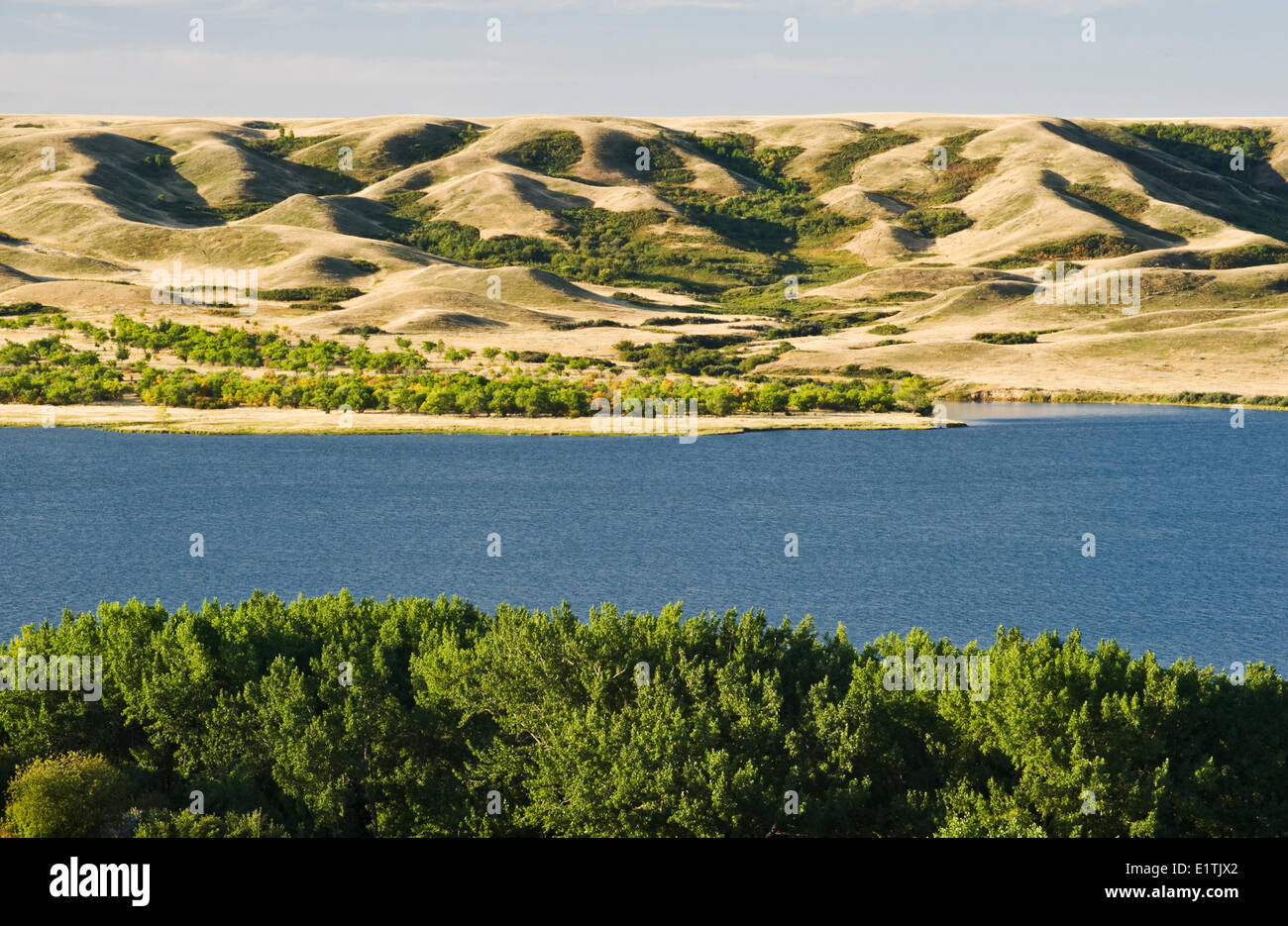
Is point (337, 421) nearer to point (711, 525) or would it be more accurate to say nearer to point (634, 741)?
point (711, 525)

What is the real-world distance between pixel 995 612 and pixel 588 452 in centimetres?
5901

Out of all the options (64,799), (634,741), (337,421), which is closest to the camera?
(64,799)

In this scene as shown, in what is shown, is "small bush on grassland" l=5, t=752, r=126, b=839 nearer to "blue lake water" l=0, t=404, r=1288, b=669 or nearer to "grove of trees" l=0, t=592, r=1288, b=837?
"grove of trees" l=0, t=592, r=1288, b=837

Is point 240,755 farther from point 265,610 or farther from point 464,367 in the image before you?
point 464,367

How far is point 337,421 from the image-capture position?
134m

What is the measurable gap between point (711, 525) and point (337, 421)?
2287 inches

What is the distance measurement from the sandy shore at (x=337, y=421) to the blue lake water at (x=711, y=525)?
121 inches

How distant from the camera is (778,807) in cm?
3569

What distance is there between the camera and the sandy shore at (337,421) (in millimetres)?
129125

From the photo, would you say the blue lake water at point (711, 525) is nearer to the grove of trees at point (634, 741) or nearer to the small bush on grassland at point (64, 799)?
the grove of trees at point (634, 741)

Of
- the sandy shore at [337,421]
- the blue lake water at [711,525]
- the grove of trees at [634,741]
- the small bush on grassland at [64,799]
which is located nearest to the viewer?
the small bush on grassland at [64,799]

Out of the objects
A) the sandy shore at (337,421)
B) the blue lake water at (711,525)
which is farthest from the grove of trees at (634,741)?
the sandy shore at (337,421)

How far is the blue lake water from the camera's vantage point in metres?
66.6

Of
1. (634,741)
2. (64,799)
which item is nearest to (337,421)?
(64,799)
